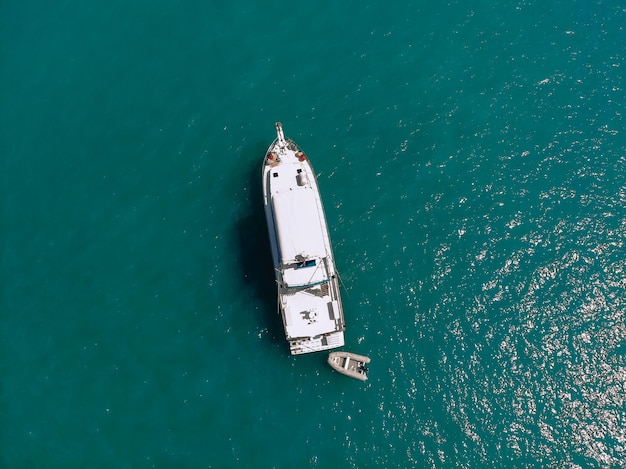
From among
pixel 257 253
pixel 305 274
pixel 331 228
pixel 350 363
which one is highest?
pixel 331 228

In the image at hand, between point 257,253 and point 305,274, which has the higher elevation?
point 257,253

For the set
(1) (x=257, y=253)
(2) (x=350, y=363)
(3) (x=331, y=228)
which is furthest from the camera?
(3) (x=331, y=228)

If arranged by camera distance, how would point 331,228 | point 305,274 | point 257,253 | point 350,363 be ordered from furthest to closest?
point 331,228 → point 257,253 → point 350,363 → point 305,274

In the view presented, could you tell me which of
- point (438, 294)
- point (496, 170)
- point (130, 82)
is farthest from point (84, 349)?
point (496, 170)

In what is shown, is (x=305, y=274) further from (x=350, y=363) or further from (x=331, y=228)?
(x=350, y=363)

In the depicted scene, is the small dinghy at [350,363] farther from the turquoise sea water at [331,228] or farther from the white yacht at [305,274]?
the turquoise sea water at [331,228]

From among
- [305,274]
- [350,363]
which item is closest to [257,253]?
[305,274]

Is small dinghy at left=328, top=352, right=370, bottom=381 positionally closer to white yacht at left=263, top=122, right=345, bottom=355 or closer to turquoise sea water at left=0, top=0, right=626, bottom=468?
white yacht at left=263, top=122, right=345, bottom=355

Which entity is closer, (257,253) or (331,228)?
(257,253)
